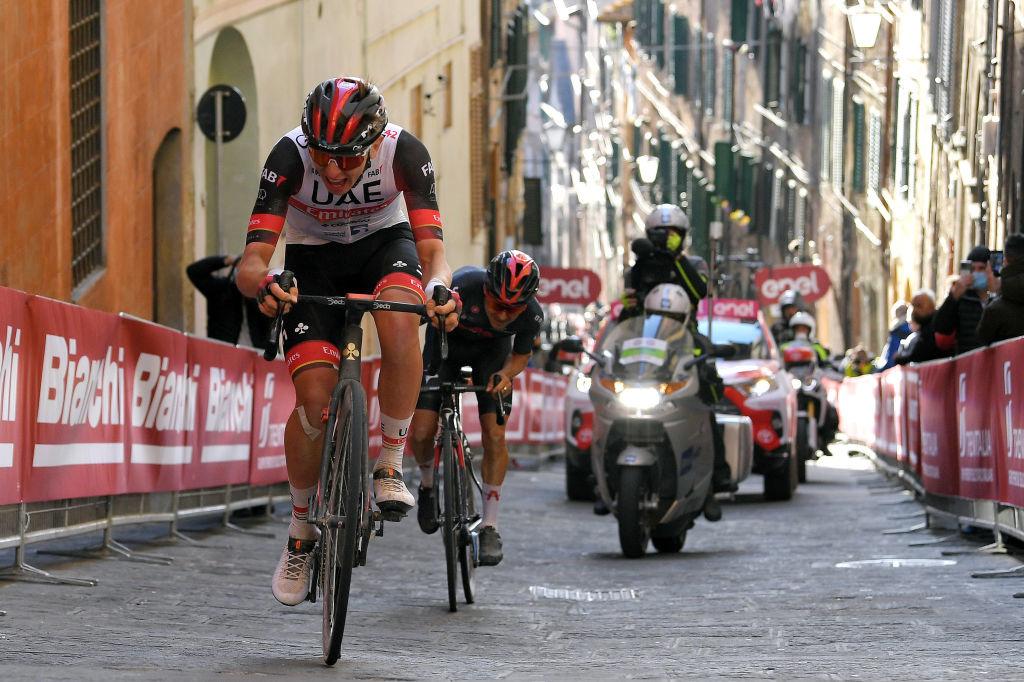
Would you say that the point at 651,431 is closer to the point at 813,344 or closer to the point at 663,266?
the point at 663,266

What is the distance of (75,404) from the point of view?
34.9 ft

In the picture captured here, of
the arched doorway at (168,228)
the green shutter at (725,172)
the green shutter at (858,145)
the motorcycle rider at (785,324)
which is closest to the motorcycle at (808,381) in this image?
the motorcycle rider at (785,324)

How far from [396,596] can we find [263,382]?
4583 millimetres

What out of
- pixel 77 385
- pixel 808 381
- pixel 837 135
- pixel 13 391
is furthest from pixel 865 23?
pixel 13 391

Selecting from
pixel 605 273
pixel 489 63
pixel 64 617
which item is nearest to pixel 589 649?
pixel 64 617

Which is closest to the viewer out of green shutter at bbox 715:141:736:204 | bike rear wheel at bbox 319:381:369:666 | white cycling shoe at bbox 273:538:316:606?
bike rear wheel at bbox 319:381:369:666

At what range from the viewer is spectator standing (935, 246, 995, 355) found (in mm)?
15859

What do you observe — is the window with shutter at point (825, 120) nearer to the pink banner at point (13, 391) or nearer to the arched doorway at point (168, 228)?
the arched doorway at point (168, 228)

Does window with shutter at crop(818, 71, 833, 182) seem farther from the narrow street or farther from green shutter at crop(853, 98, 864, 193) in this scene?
the narrow street

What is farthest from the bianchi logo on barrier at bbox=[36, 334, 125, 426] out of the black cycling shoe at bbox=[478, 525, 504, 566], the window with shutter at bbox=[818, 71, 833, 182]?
the window with shutter at bbox=[818, 71, 833, 182]

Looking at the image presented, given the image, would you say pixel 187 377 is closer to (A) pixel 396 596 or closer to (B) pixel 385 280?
(A) pixel 396 596

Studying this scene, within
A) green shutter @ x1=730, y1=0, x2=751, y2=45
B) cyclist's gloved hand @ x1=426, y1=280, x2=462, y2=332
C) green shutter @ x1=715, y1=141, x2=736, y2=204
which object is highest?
green shutter @ x1=730, y1=0, x2=751, y2=45

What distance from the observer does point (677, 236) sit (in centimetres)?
1488

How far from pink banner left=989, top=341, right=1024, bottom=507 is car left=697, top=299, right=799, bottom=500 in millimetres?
6202
